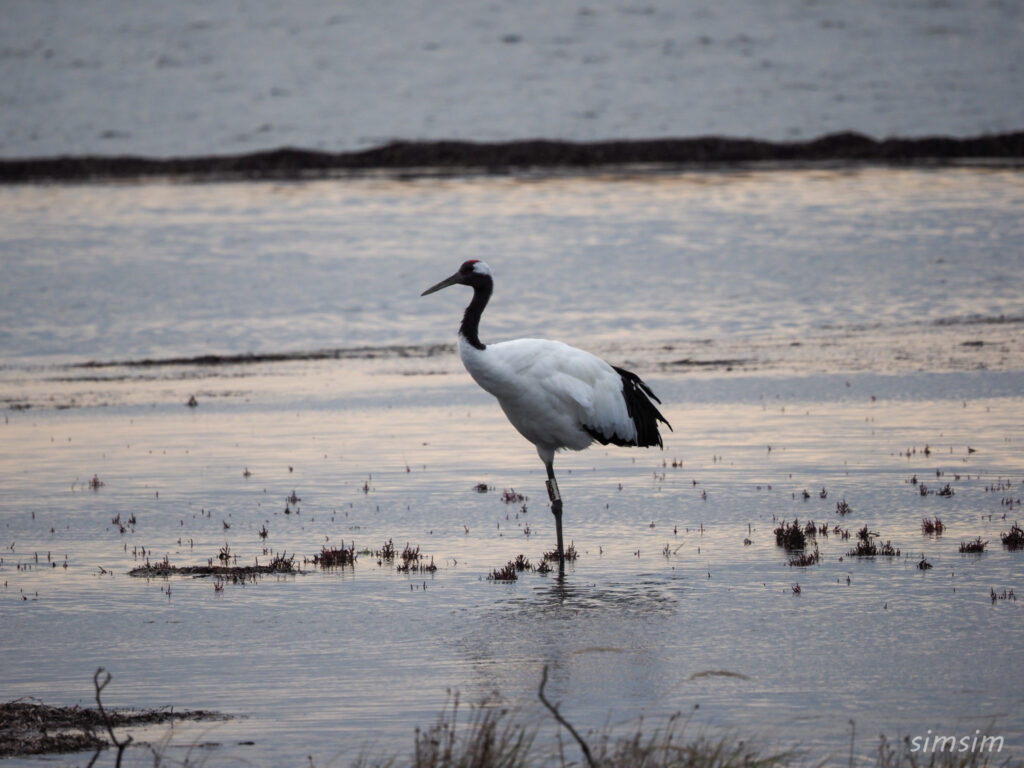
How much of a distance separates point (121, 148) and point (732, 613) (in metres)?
86.1

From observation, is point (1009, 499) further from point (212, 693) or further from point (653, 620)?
point (212, 693)

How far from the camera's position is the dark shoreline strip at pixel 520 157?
7781 cm

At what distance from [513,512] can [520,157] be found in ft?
233

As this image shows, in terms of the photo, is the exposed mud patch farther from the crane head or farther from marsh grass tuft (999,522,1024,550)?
marsh grass tuft (999,522,1024,550)

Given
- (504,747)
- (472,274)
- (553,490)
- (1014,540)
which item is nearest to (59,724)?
(504,747)

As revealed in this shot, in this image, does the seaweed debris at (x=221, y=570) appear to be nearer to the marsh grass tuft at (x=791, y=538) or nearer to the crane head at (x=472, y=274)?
the crane head at (x=472, y=274)

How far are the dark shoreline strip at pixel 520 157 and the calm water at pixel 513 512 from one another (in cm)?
4325

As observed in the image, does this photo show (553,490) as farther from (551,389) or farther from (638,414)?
(638,414)

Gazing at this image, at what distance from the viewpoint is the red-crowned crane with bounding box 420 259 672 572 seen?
1178 cm

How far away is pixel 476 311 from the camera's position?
11992mm

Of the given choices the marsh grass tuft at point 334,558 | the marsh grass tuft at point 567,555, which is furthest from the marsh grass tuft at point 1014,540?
the marsh grass tuft at point 334,558

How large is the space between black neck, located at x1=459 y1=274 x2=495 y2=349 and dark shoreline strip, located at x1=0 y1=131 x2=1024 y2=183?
65.0 meters

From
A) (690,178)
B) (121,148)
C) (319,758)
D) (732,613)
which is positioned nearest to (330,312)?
(732,613)

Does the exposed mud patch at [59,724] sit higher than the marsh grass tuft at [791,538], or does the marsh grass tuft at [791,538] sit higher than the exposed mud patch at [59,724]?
the marsh grass tuft at [791,538]
